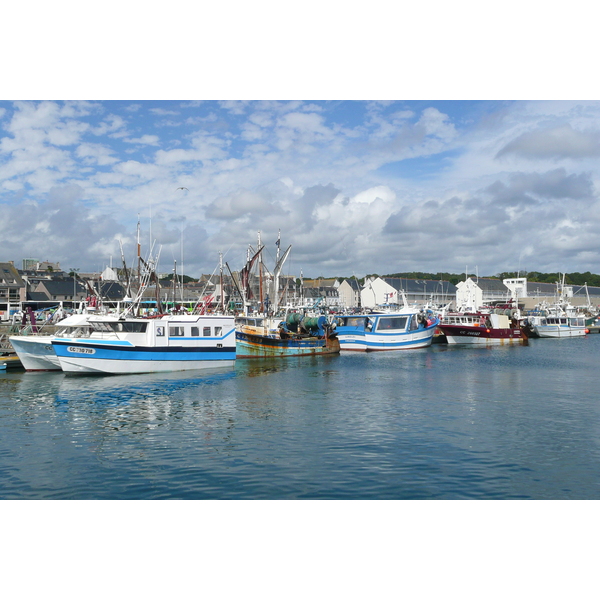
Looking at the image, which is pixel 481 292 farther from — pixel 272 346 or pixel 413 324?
pixel 272 346

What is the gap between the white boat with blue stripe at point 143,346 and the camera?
3369 cm

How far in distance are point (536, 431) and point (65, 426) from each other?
17.8m

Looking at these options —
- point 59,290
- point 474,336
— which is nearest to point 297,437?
point 474,336

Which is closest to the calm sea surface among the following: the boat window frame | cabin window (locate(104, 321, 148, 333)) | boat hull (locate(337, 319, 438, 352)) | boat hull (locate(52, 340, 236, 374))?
boat hull (locate(52, 340, 236, 374))

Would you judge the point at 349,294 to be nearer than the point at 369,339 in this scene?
No

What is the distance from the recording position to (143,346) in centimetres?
3453

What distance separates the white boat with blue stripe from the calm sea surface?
42.0 inches

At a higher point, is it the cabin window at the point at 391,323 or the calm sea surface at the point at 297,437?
the cabin window at the point at 391,323

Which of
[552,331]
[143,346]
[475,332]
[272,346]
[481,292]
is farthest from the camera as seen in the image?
[481,292]

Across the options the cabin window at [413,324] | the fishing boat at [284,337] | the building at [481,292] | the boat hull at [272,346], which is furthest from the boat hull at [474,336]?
the building at [481,292]

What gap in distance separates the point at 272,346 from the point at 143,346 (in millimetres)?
14110

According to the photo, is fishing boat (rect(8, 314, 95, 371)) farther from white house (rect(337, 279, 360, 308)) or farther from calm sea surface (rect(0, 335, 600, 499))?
white house (rect(337, 279, 360, 308))

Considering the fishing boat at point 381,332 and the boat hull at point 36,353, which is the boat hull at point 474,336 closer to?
the fishing boat at point 381,332

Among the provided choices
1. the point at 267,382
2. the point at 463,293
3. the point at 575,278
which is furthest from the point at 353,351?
the point at 575,278
